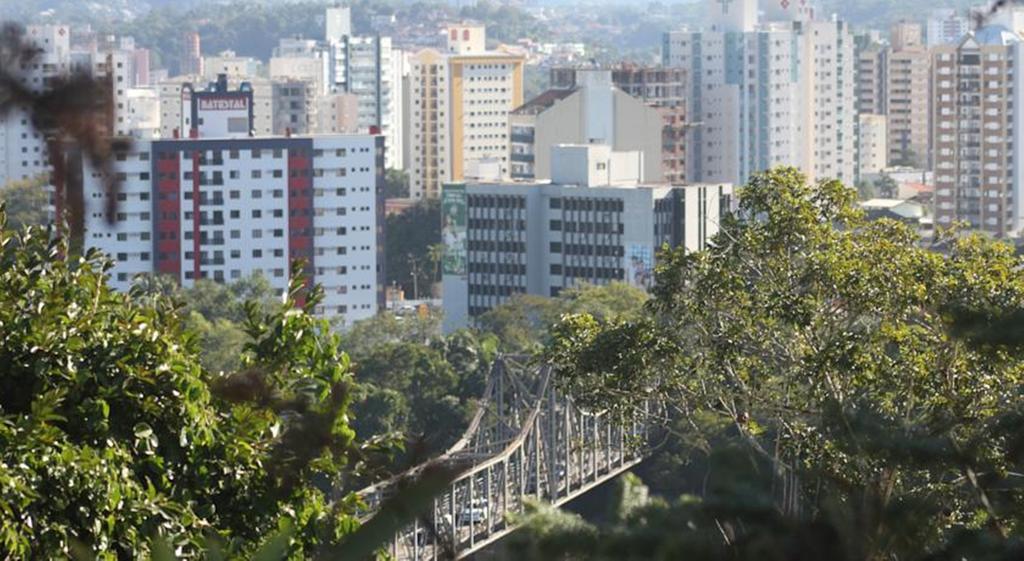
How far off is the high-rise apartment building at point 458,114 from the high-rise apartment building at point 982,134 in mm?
11607

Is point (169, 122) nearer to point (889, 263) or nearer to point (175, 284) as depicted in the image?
point (175, 284)

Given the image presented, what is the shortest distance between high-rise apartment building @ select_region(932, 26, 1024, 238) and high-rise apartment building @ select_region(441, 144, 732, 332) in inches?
341

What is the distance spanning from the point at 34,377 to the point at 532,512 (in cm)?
149

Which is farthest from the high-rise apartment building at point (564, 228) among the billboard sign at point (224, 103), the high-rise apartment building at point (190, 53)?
the high-rise apartment building at point (190, 53)

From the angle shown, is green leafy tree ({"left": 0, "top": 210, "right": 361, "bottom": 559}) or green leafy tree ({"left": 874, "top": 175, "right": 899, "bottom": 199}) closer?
green leafy tree ({"left": 0, "top": 210, "right": 361, "bottom": 559})

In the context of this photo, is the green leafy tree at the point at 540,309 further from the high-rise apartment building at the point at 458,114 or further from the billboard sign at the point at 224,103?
the high-rise apartment building at the point at 458,114

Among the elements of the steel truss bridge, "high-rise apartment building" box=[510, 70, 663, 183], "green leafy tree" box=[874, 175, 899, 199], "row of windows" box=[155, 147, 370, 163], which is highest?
"high-rise apartment building" box=[510, 70, 663, 183]

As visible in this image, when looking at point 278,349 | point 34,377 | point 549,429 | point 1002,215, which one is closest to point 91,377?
point 34,377

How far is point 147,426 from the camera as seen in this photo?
12.8 ft

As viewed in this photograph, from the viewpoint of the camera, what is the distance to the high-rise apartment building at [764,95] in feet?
139

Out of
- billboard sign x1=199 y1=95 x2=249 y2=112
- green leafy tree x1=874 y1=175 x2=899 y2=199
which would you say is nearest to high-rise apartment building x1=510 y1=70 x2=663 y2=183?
billboard sign x1=199 y1=95 x2=249 y2=112

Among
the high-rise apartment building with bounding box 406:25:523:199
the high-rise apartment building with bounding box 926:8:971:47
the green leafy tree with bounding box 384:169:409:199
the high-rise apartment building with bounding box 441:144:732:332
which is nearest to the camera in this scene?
the high-rise apartment building with bounding box 441:144:732:332

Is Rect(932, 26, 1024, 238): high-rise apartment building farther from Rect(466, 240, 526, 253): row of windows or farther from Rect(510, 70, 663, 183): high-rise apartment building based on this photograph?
Rect(466, 240, 526, 253): row of windows

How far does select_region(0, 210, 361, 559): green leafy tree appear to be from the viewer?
3.65 metres
